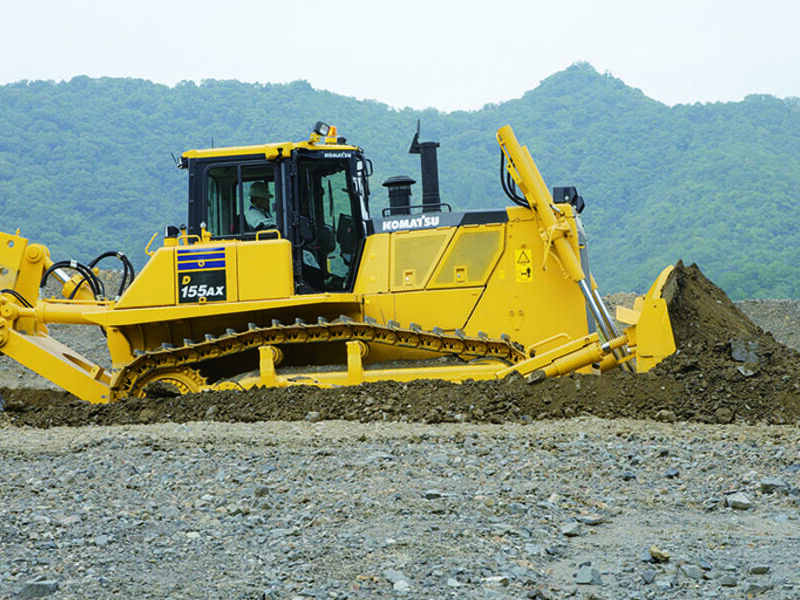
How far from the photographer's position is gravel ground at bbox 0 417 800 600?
4430 millimetres

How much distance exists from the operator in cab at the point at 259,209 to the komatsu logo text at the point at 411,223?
4.07 feet

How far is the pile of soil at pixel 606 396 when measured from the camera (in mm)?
9117

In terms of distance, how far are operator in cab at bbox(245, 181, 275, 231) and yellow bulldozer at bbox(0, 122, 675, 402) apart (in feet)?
0.05

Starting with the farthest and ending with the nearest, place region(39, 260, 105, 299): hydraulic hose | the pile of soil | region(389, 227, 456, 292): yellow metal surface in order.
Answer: region(39, 260, 105, 299): hydraulic hose
region(389, 227, 456, 292): yellow metal surface
the pile of soil

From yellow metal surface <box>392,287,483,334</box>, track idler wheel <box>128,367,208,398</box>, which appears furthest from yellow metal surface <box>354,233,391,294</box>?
track idler wheel <box>128,367,208,398</box>

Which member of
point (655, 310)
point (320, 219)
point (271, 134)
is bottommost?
point (655, 310)

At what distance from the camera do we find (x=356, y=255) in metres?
11.3

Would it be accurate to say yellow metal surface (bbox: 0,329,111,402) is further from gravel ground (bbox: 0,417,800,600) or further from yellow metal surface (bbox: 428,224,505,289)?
yellow metal surface (bbox: 428,224,505,289)

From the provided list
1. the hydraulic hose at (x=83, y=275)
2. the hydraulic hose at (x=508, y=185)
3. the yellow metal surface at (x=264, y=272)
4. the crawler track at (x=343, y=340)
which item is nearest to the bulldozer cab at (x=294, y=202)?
the yellow metal surface at (x=264, y=272)

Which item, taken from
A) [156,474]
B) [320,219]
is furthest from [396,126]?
[156,474]

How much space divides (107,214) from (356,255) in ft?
157

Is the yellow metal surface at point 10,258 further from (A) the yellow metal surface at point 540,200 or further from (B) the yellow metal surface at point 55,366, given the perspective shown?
(A) the yellow metal surface at point 540,200

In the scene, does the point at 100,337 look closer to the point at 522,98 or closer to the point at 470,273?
the point at 470,273

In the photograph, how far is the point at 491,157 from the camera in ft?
230
